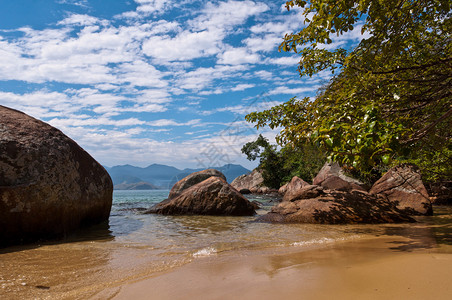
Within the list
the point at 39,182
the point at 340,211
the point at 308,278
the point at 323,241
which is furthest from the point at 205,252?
the point at 340,211

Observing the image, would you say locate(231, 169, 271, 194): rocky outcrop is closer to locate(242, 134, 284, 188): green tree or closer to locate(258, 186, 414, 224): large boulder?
locate(242, 134, 284, 188): green tree

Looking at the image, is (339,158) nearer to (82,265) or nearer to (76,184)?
(82,265)

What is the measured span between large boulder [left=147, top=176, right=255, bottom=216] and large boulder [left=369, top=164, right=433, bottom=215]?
5038 mm

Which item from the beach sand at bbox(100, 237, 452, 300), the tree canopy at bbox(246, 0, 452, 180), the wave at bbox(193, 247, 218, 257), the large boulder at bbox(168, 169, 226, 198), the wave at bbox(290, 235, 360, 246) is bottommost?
the wave at bbox(290, 235, 360, 246)

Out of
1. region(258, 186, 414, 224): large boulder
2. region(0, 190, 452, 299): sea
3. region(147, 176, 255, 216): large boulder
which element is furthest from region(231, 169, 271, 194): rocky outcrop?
region(0, 190, 452, 299): sea

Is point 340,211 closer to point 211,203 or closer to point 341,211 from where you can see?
point 341,211

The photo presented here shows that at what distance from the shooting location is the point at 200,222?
8344mm

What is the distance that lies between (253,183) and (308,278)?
36568 mm

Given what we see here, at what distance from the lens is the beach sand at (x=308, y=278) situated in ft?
7.99

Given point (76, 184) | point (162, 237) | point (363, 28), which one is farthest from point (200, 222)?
point (363, 28)

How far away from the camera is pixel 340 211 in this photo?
7.73 m

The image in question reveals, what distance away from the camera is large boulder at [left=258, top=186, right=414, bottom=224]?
7594mm

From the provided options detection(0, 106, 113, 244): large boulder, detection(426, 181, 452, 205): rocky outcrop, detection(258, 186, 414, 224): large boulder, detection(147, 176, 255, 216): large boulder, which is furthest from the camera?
detection(426, 181, 452, 205): rocky outcrop

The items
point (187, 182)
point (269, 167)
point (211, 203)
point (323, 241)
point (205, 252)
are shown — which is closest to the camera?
point (205, 252)
